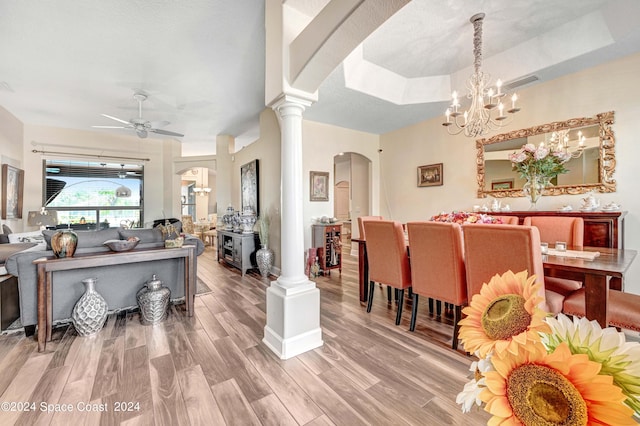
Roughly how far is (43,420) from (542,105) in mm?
5592

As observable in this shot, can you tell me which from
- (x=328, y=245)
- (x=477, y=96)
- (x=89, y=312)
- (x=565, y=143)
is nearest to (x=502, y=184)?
(x=565, y=143)

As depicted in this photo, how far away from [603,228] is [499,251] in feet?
6.78

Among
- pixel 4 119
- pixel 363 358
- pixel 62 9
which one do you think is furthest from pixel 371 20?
pixel 4 119

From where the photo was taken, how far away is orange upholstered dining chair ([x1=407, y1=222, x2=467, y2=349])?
2127mm

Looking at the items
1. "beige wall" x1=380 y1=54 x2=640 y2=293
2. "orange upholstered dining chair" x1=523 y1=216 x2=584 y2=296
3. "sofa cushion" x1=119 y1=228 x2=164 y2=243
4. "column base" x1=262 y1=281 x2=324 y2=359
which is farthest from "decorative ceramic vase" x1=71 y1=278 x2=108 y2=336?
"beige wall" x1=380 y1=54 x2=640 y2=293

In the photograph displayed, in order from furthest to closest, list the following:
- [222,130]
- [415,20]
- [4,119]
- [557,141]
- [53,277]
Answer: [222,130]
[4,119]
[557,141]
[415,20]
[53,277]

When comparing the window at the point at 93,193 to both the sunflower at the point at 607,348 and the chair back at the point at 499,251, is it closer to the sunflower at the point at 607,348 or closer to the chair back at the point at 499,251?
the chair back at the point at 499,251

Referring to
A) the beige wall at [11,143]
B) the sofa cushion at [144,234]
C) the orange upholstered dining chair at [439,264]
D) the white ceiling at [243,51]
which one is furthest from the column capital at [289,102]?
the beige wall at [11,143]

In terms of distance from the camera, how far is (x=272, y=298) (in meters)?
2.20

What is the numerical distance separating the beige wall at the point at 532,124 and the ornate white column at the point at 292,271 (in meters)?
3.26

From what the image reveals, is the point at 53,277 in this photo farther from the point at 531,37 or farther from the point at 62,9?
the point at 531,37

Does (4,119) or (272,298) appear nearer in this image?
(272,298)

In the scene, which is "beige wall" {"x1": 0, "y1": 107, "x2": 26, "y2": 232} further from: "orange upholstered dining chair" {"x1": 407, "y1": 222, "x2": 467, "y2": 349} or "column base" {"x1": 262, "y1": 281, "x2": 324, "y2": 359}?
"orange upholstered dining chair" {"x1": 407, "y1": 222, "x2": 467, "y2": 349}

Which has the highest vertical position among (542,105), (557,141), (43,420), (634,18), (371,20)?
(634,18)
